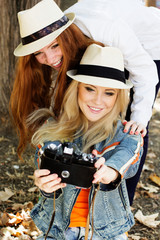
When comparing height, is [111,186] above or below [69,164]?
below

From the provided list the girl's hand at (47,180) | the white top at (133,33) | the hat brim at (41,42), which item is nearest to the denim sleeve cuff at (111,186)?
the girl's hand at (47,180)

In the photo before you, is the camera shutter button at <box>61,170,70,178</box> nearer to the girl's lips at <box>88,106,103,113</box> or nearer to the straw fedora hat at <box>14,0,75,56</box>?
the girl's lips at <box>88,106,103,113</box>

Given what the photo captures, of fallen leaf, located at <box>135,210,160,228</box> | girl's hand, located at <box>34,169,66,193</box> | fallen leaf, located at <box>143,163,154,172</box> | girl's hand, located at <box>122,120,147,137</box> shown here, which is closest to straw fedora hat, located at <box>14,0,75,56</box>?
girl's hand, located at <box>122,120,147,137</box>

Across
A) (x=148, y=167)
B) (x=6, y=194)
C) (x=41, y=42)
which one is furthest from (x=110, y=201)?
(x=148, y=167)

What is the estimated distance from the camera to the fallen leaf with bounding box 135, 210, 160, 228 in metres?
3.14

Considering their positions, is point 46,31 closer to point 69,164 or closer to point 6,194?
point 69,164

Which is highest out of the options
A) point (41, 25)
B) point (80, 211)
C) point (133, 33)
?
point (41, 25)

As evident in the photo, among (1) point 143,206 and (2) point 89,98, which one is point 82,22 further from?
(1) point 143,206

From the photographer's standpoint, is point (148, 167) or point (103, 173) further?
point (148, 167)

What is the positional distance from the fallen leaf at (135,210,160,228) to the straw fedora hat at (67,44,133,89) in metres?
1.54

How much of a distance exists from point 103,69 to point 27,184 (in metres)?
1.82

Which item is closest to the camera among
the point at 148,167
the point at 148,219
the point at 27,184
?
the point at 148,219

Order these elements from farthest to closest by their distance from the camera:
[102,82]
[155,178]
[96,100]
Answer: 1. [155,178]
2. [96,100]
3. [102,82]

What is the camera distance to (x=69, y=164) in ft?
5.90
